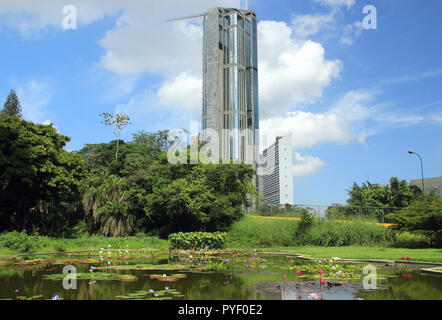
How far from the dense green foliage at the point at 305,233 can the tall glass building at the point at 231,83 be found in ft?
243

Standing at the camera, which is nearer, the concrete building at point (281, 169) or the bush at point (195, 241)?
the bush at point (195, 241)

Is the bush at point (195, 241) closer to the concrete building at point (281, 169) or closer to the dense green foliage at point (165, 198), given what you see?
the dense green foliage at point (165, 198)

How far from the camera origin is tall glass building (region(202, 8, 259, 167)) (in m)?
99.9

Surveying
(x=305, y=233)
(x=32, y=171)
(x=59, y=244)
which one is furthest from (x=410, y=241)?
(x=32, y=171)

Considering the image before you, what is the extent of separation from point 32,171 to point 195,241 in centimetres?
847

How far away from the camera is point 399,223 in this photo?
16.1 metres

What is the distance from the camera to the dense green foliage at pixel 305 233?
17812 millimetres

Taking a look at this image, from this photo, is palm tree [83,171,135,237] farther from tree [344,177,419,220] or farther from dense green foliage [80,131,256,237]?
tree [344,177,419,220]

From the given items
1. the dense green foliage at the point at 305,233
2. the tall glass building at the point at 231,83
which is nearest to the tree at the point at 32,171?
the dense green foliage at the point at 305,233

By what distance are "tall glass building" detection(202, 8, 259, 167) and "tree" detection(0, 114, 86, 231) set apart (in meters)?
75.7
